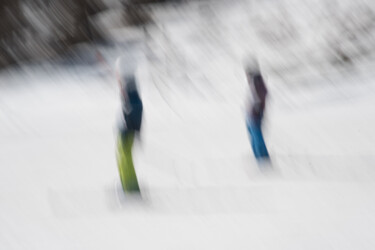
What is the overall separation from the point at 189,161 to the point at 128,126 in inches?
92.0

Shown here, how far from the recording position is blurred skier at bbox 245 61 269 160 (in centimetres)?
771

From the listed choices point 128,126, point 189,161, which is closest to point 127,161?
point 128,126

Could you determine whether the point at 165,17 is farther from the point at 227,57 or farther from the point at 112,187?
the point at 112,187

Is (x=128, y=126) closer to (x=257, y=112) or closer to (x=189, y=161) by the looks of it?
(x=257, y=112)

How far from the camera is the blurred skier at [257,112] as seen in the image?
7.71 meters

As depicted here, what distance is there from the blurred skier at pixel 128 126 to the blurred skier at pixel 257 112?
185cm

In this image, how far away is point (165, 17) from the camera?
18953mm

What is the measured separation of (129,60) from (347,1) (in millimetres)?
12836

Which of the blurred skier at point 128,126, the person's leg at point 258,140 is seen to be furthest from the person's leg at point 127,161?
the person's leg at point 258,140

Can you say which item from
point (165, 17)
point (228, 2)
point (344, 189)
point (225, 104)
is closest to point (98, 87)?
point (225, 104)

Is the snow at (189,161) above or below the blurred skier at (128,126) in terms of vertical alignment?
below

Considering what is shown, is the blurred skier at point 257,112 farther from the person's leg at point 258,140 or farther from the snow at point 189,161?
the snow at point 189,161

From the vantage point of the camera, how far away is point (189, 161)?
8.69 meters

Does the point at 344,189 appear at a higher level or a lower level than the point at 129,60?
lower
